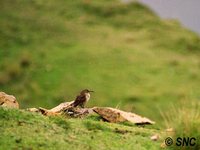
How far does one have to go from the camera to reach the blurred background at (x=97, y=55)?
101 ft

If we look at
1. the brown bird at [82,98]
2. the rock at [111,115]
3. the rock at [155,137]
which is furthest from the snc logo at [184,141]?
the brown bird at [82,98]

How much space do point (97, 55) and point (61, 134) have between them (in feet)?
88.9

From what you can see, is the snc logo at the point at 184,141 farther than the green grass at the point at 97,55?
No

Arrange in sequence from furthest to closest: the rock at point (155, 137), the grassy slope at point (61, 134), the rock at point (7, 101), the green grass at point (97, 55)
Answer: the green grass at point (97, 55) → the rock at point (7, 101) → the rock at point (155, 137) → the grassy slope at point (61, 134)

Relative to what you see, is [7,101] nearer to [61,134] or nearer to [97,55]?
[61,134]

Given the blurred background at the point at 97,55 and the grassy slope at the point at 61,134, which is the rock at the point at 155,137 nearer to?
the grassy slope at the point at 61,134

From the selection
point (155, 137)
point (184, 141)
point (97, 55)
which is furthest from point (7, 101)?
point (97, 55)

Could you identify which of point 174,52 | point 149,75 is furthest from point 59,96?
point 174,52

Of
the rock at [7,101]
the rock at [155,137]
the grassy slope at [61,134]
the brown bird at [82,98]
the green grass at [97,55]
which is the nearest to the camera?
the grassy slope at [61,134]

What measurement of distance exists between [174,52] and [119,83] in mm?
9299

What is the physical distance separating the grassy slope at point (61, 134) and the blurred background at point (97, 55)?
1434cm

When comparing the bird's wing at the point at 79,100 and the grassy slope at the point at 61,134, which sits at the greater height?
the bird's wing at the point at 79,100

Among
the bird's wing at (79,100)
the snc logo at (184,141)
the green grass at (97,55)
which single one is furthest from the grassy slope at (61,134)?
the green grass at (97,55)

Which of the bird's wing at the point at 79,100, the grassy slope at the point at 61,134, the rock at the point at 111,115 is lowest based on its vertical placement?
the grassy slope at the point at 61,134
